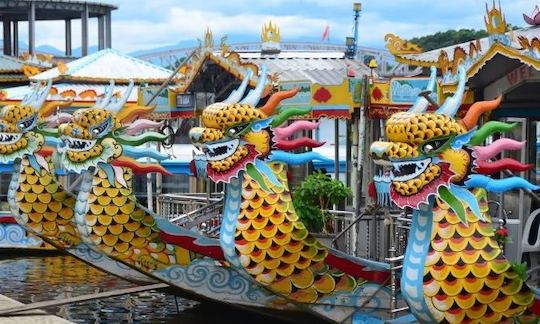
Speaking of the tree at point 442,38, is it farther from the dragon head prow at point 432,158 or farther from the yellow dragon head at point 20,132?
the dragon head prow at point 432,158

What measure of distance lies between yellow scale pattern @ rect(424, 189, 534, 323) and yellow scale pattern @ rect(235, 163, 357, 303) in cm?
279

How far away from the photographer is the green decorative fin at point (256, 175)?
42.1ft

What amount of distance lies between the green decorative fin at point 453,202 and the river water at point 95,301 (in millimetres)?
5585

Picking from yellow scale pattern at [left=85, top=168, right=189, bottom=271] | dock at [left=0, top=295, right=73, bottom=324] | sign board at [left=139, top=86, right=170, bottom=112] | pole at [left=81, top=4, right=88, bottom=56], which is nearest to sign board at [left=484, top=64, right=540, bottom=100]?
yellow scale pattern at [left=85, top=168, right=189, bottom=271]

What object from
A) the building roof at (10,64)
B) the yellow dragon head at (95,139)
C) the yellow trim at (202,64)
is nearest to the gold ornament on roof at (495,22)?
the yellow dragon head at (95,139)

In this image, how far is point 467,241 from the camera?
10.1 metres

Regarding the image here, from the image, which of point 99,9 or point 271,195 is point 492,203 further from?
point 99,9

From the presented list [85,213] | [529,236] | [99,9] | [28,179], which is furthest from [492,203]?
[99,9]

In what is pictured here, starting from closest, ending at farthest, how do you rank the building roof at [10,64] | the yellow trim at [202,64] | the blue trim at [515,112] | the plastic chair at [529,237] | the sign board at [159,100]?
the plastic chair at [529,237] → the blue trim at [515,112] → the yellow trim at [202,64] → the sign board at [159,100] → the building roof at [10,64]

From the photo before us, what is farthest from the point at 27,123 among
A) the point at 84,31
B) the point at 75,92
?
the point at 84,31

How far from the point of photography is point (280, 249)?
1265 cm

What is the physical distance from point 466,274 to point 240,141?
373 cm

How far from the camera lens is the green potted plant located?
14289mm

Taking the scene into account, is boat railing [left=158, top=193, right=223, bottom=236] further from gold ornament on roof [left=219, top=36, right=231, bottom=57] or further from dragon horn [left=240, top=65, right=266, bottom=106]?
dragon horn [left=240, top=65, right=266, bottom=106]
